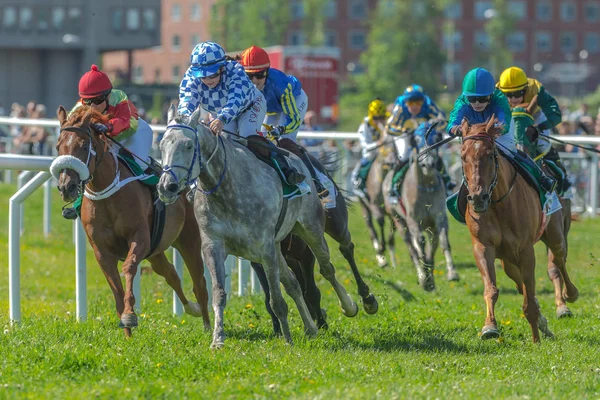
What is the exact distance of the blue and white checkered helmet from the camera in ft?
28.7

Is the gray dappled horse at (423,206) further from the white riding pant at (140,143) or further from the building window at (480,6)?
the building window at (480,6)

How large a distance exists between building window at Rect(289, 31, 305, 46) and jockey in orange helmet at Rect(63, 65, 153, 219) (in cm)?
8605

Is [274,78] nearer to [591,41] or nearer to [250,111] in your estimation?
[250,111]

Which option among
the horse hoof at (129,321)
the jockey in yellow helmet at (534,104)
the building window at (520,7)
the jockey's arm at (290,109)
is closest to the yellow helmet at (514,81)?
the jockey in yellow helmet at (534,104)

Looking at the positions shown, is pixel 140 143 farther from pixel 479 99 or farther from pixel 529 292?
pixel 529 292

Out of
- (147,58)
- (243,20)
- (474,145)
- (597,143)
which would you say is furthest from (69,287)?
(147,58)

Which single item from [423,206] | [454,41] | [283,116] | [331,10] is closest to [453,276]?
[423,206]

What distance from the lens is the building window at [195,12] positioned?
9944 centimetres

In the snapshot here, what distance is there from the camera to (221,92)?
897cm

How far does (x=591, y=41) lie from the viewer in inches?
3974

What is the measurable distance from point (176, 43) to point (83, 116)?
92.7 metres

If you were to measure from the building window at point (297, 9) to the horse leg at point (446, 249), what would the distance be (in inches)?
3248

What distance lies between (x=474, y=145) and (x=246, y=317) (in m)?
2.77

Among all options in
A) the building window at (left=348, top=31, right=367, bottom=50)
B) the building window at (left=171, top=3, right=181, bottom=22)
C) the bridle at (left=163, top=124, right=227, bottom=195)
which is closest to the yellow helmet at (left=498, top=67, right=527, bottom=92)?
the bridle at (left=163, top=124, right=227, bottom=195)
